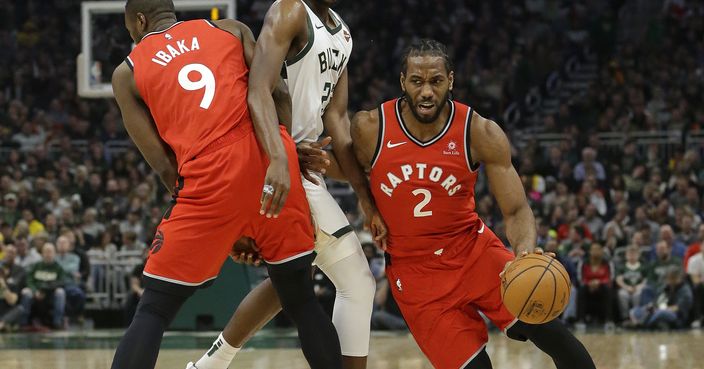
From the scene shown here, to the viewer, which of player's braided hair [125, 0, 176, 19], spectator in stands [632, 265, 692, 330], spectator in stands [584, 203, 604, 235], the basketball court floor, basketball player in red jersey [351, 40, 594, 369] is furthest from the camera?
spectator in stands [584, 203, 604, 235]

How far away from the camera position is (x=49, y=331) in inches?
479

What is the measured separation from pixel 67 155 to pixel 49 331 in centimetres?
473

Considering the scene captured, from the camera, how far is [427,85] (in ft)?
15.8

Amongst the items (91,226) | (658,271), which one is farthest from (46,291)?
(658,271)

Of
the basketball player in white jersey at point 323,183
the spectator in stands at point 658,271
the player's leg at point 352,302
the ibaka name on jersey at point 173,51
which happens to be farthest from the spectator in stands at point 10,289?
the ibaka name on jersey at point 173,51

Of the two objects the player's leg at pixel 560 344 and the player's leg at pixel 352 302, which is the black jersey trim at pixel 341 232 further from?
the player's leg at pixel 560 344

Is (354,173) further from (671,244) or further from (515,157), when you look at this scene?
(515,157)

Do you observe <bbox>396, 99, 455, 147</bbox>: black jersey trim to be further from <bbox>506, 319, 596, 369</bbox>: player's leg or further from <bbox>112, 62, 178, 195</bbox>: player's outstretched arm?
<bbox>112, 62, 178, 195</bbox>: player's outstretched arm

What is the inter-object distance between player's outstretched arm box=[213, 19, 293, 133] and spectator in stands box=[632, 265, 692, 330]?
8550mm

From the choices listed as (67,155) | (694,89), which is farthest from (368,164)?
(694,89)

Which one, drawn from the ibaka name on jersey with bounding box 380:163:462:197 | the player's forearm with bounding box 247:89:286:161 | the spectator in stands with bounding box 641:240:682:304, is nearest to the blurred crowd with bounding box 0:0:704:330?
the spectator in stands with bounding box 641:240:682:304

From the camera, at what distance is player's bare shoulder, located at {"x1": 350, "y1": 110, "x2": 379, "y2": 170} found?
196 inches

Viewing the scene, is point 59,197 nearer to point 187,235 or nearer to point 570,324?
point 570,324

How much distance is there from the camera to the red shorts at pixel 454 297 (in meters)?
4.83
